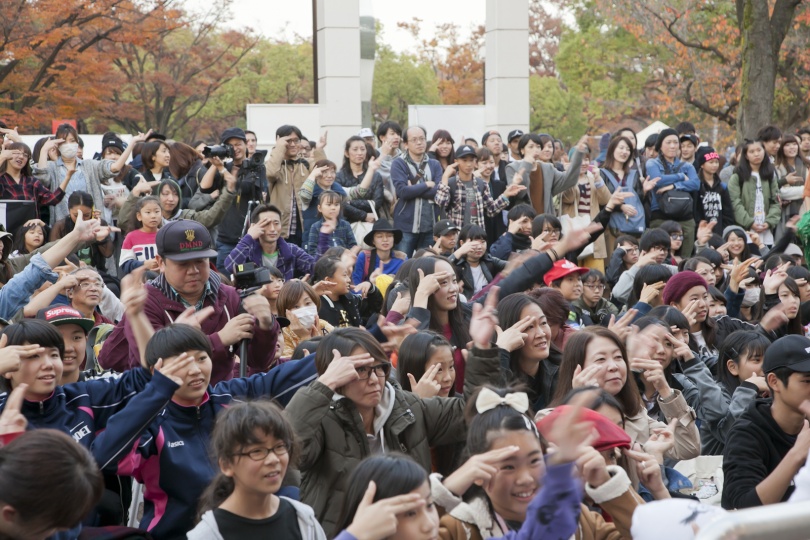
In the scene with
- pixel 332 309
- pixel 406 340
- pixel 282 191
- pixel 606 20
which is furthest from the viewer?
pixel 606 20

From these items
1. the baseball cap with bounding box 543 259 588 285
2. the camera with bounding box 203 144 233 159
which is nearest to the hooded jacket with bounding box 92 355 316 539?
the baseball cap with bounding box 543 259 588 285

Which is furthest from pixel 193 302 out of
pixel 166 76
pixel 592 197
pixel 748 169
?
pixel 166 76

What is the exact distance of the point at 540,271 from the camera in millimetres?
5805

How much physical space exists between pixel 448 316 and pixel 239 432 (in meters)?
2.73

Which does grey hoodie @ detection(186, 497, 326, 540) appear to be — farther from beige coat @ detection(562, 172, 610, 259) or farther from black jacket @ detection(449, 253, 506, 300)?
beige coat @ detection(562, 172, 610, 259)

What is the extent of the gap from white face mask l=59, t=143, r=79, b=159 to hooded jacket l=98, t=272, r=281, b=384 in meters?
5.69

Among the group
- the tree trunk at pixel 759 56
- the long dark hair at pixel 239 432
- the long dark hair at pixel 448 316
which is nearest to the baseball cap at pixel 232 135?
the long dark hair at pixel 448 316

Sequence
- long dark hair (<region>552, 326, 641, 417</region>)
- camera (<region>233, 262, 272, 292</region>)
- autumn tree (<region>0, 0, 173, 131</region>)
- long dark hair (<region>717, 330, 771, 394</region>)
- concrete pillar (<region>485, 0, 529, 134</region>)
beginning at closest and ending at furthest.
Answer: long dark hair (<region>552, 326, 641, 417</region>)
camera (<region>233, 262, 272, 292</region>)
long dark hair (<region>717, 330, 771, 394</region>)
concrete pillar (<region>485, 0, 529, 134</region>)
autumn tree (<region>0, 0, 173, 131</region>)

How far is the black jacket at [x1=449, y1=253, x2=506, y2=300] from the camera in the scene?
28.9ft

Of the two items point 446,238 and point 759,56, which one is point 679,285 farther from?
point 759,56

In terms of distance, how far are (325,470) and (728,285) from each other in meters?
6.12

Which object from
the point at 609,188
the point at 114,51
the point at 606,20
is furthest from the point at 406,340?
the point at 606,20

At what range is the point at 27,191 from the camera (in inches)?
395

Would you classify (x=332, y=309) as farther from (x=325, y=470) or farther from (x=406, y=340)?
(x=325, y=470)
